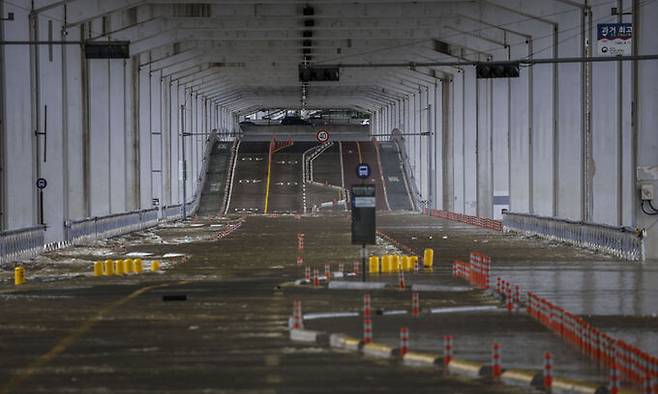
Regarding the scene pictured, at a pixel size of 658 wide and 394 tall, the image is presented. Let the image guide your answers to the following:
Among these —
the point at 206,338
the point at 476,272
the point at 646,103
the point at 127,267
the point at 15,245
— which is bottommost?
the point at 206,338

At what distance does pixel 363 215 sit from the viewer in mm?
33594

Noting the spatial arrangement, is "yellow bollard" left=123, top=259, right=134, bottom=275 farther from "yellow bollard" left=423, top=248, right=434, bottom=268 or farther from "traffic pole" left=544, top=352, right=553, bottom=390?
"traffic pole" left=544, top=352, right=553, bottom=390

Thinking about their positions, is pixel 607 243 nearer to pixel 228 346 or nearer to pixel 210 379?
pixel 228 346

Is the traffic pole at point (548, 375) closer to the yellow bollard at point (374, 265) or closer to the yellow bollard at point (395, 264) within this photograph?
the yellow bollard at point (374, 265)

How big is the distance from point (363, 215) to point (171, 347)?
1224cm

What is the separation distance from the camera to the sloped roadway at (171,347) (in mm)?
17969

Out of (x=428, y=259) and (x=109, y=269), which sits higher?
(x=428, y=259)

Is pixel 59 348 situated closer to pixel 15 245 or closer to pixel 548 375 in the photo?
pixel 548 375

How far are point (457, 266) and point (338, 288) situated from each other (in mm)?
6319

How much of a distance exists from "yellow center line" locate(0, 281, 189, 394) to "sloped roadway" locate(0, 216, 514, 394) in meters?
0.02

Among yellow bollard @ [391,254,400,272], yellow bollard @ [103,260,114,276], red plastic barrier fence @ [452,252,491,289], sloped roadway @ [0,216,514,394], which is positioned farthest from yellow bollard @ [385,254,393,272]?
Answer: yellow bollard @ [103,260,114,276]

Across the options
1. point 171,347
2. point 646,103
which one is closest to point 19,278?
point 171,347

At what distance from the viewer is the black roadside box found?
33344 millimetres

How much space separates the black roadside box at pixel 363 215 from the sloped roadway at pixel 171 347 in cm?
221
